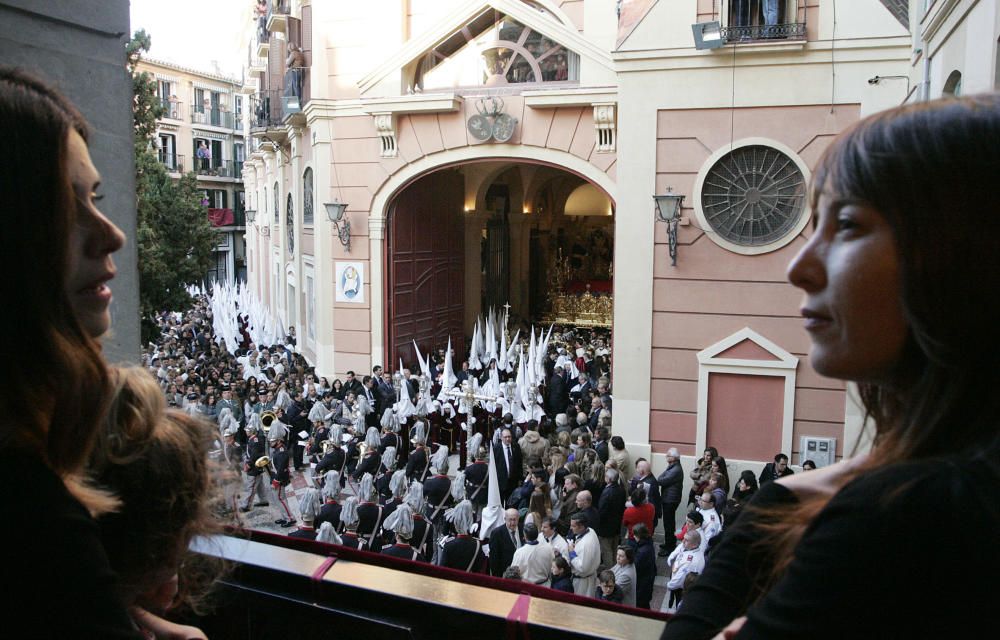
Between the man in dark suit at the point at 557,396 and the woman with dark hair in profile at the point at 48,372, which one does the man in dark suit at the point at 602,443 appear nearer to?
the man in dark suit at the point at 557,396

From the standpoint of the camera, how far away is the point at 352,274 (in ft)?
55.9

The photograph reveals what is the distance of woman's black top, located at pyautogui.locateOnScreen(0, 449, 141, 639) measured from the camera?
959mm

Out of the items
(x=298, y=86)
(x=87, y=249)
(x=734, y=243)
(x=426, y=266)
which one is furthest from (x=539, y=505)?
(x=298, y=86)

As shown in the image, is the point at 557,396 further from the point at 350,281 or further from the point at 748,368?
the point at 350,281

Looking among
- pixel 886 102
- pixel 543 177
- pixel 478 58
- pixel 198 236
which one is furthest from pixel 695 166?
pixel 198 236

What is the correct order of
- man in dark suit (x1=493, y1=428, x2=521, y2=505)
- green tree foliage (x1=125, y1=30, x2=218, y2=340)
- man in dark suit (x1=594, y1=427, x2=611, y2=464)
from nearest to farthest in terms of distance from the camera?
man in dark suit (x1=493, y1=428, x2=521, y2=505), man in dark suit (x1=594, y1=427, x2=611, y2=464), green tree foliage (x1=125, y1=30, x2=218, y2=340)

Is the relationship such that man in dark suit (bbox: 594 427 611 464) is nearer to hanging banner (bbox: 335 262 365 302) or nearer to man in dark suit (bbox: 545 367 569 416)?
man in dark suit (bbox: 545 367 569 416)

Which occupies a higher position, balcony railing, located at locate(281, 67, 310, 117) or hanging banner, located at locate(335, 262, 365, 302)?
balcony railing, located at locate(281, 67, 310, 117)

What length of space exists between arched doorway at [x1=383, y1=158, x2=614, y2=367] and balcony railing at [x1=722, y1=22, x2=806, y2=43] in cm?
506

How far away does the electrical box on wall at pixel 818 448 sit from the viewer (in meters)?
11.6

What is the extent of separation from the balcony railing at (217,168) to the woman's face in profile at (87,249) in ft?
154

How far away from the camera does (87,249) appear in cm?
116

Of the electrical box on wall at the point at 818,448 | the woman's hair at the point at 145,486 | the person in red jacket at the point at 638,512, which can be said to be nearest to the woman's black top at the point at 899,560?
the woman's hair at the point at 145,486

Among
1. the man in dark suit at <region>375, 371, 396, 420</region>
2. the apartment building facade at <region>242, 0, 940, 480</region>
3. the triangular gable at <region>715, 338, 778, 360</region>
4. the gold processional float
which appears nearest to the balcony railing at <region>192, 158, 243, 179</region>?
the apartment building facade at <region>242, 0, 940, 480</region>
